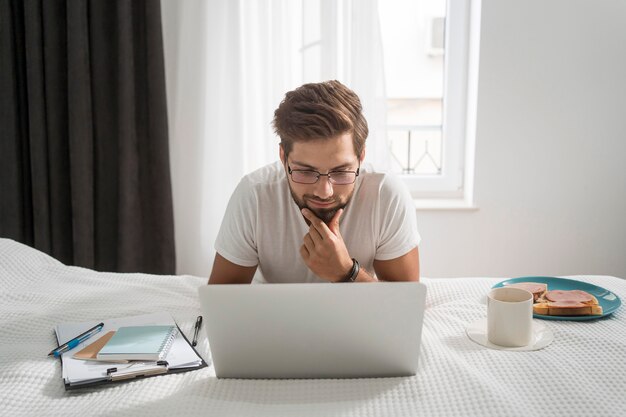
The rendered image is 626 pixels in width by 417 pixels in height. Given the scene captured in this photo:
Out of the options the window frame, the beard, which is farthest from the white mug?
the window frame

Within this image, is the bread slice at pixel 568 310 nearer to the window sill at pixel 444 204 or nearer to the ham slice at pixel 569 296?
the ham slice at pixel 569 296

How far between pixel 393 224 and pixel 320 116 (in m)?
0.37

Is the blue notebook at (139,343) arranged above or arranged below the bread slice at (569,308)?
below

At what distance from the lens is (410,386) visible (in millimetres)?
1035

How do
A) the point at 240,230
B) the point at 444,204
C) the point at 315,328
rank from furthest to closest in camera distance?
1. the point at 444,204
2. the point at 240,230
3. the point at 315,328

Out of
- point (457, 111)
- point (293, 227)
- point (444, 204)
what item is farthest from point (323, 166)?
point (457, 111)

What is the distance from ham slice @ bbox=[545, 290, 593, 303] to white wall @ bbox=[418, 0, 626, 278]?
1.31m

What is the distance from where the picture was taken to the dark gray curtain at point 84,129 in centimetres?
252

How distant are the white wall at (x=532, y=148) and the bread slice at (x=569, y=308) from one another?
1.37 meters

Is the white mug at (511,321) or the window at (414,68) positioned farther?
the window at (414,68)

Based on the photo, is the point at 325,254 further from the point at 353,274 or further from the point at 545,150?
the point at 545,150

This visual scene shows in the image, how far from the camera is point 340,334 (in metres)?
1.01

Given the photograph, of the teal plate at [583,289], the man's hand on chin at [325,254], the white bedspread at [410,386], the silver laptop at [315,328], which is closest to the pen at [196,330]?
the white bedspread at [410,386]

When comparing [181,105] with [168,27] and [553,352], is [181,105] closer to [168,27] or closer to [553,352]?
[168,27]
